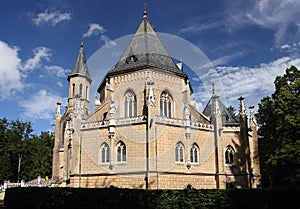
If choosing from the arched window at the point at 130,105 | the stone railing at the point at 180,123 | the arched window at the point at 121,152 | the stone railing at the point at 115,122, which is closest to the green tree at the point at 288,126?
the stone railing at the point at 180,123

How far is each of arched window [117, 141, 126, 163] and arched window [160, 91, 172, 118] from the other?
6.55m

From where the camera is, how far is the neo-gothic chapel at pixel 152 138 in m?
25.8

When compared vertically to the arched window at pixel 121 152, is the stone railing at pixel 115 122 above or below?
above

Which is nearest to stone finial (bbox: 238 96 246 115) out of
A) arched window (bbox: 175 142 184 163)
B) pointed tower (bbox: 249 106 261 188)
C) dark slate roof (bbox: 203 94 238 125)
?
pointed tower (bbox: 249 106 261 188)

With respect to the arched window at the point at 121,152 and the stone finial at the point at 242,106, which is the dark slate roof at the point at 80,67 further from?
the stone finial at the point at 242,106

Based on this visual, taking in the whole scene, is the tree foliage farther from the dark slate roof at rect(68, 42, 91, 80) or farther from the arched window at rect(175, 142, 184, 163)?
the arched window at rect(175, 142, 184, 163)

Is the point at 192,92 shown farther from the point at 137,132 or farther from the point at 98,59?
the point at 98,59

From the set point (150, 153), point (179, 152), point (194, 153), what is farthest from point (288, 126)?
point (150, 153)

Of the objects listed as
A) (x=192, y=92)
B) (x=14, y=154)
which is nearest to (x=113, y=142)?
(x=192, y=92)

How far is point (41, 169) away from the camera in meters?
58.3

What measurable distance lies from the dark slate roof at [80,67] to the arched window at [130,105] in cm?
1162

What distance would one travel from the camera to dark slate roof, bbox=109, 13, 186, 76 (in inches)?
1273

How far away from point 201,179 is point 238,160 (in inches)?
Result: 197

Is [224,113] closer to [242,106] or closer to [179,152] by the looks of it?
[242,106]
